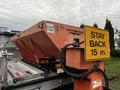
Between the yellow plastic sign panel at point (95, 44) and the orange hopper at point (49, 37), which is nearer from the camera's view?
the yellow plastic sign panel at point (95, 44)

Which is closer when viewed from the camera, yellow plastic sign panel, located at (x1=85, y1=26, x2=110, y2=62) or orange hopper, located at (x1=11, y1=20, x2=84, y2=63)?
yellow plastic sign panel, located at (x1=85, y1=26, x2=110, y2=62)

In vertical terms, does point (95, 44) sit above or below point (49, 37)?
below

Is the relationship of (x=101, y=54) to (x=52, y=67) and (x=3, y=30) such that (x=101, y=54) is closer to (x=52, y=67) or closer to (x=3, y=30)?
(x=52, y=67)

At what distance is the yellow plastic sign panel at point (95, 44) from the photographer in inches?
116

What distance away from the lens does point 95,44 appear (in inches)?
121

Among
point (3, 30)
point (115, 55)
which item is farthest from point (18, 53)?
point (115, 55)

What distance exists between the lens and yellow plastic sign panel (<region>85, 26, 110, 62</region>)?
295cm

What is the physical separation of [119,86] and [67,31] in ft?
11.2

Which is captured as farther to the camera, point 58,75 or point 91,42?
point 58,75

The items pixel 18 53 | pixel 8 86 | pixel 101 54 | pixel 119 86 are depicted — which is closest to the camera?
pixel 8 86

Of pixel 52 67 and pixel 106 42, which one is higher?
pixel 106 42

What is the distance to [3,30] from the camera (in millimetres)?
5641

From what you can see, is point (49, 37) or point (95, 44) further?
point (49, 37)

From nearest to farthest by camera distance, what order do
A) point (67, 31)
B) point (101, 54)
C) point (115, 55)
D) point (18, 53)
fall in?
point (101, 54), point (67, 31), point (18, 53), point (115, 55)
